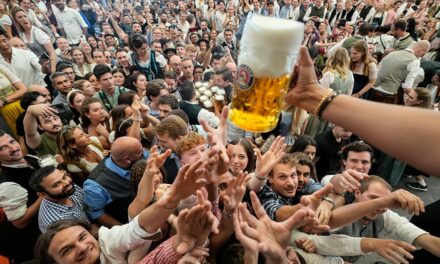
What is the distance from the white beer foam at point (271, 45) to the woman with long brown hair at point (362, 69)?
134 inches

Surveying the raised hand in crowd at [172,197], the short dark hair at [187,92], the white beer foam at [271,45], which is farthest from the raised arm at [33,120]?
the white beer foam at [271,45]

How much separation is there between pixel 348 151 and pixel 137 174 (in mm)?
1631

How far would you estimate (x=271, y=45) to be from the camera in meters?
0.95

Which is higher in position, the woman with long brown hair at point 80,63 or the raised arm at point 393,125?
the raised arm at point 393,125

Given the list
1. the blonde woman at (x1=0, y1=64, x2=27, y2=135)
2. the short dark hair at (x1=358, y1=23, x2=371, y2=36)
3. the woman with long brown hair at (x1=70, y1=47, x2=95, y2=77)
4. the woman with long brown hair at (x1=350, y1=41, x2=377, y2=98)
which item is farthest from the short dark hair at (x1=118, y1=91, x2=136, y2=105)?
the short dark hair at (x1=358, y1=23, x2=371, y2=36)

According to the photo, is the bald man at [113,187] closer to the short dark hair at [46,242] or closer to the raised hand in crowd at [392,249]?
the short dark hair at [46,242]

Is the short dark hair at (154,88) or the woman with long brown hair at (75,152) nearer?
the woman with long brown hair at (75,152)

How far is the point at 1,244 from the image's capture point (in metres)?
1.88

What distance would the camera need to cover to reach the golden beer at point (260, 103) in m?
1.03

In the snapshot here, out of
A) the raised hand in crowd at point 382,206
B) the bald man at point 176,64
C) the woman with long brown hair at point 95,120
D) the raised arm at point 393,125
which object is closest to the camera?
the raised arm at point 393,125

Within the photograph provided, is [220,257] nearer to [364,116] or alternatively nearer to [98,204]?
[98,204]

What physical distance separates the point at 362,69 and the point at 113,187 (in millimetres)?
3708

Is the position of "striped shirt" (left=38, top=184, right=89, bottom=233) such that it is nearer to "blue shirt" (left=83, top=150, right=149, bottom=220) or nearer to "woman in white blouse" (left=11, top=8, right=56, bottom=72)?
"blue shirt" (left=83, top=150, right=149, bottom=220)

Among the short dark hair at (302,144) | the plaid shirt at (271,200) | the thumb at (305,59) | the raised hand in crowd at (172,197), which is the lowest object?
the short dark hair at (302,144)
